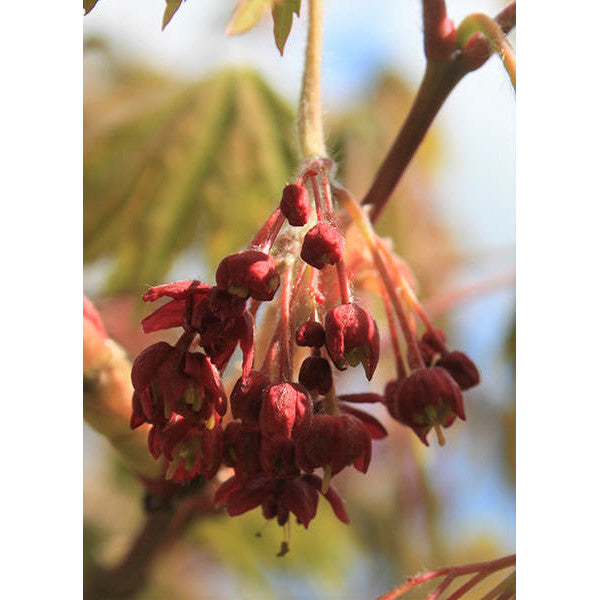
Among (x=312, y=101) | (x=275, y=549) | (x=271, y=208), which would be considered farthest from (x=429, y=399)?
(x=275, y=549)

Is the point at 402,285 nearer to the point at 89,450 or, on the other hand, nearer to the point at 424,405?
the point at 424,405

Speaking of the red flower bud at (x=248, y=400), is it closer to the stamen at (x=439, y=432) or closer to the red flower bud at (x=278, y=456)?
the red flower bud at (x=278, y=456)

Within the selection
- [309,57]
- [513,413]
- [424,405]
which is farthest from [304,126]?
[513,413]

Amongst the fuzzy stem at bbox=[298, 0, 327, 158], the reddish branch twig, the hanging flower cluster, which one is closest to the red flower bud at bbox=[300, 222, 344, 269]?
the hanging flower cluster

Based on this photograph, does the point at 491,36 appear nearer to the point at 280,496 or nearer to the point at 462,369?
the point at 462,369

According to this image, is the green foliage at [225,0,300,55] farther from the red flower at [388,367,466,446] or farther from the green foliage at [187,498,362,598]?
the green foliage at [187,498,362,598]

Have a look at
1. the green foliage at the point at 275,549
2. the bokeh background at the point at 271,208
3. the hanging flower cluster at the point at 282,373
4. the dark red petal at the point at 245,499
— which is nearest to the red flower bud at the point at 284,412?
the hanging flower cluster at the point at 282,373
